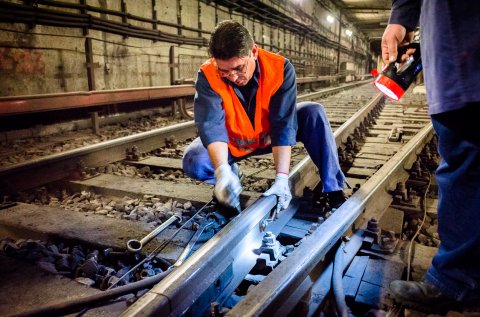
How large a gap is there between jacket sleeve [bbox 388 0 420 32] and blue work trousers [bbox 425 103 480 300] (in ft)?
1.68

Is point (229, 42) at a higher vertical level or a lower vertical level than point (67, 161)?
higher

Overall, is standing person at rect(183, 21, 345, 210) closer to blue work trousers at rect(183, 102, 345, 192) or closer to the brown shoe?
blue work trousers at rect(183, 102, 345, 192)

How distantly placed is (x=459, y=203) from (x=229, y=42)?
153cm

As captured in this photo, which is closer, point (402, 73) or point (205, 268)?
point (205, 268)

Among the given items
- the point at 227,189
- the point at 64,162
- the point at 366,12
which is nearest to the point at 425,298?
the point at 227,189

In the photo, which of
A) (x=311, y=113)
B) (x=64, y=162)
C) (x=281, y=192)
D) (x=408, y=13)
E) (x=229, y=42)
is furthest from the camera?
(x=64, y=162)

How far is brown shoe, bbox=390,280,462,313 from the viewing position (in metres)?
1.62

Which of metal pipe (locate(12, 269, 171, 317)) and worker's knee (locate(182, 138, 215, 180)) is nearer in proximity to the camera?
metal pipe (locate(12, 269, 171, 317))

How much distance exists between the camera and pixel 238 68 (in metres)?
2.39

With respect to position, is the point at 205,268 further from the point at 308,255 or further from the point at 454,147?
the point at 454,147

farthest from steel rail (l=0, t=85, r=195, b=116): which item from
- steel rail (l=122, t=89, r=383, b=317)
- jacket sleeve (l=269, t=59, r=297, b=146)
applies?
steel rail (l=122, t=89, r=383, b=317)

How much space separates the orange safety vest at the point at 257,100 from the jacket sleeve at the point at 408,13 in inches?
38.4

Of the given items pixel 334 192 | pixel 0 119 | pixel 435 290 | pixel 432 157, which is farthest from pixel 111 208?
pixel 0 119

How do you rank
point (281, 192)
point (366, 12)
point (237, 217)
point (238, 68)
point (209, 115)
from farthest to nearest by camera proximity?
point (366, 12)
point (209, 115)
point (281, 192)
point (238, 68)
point (237, 217)
